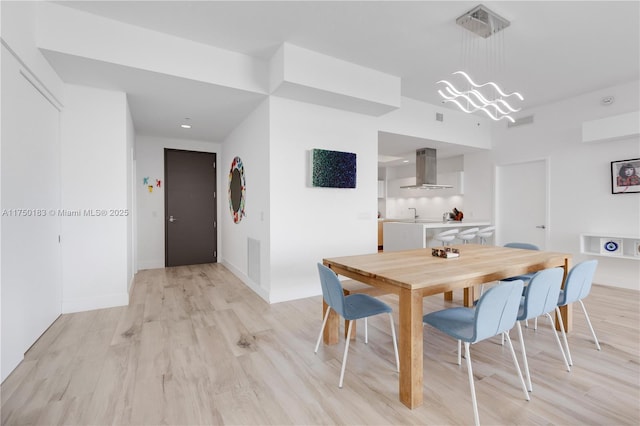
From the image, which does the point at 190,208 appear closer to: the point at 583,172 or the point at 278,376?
the point at 278,376

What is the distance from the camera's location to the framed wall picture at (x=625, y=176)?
423 centimetres

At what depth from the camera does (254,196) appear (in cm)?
422

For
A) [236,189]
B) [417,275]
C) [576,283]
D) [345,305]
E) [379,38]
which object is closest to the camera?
[417,275]

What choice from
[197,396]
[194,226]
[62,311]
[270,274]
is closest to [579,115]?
[270,274]

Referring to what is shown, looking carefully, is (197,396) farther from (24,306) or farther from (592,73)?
(592,73)

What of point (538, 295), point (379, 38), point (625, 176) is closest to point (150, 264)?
point (379, 38)

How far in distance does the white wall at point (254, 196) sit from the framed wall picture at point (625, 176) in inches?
196

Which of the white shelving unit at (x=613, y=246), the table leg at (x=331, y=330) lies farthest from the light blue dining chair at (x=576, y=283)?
the white shelving unit at (x=613, y=246)

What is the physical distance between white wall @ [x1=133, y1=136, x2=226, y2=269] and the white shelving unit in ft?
23.5

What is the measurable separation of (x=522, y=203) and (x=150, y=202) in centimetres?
698

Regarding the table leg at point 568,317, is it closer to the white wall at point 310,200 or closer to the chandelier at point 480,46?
the chandelier at point 480,46

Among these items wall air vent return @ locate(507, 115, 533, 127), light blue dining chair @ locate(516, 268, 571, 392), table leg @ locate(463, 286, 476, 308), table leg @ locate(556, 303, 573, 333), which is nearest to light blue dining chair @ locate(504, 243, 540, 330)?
table leg @ locate(556, 303, 573, 333)

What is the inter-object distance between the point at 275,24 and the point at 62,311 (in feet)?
12.3

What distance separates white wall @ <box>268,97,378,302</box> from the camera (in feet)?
12.3
